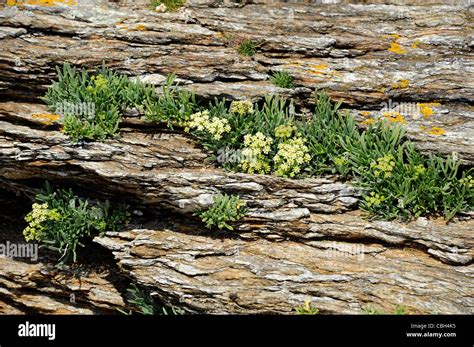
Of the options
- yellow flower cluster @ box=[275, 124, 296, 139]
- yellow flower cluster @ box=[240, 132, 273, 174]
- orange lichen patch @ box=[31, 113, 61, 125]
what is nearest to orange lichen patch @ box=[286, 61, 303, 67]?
yellow flower cluster @ box=[275, 124, 296, 139]

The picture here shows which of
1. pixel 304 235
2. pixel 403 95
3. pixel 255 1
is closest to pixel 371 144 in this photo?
pixel 403 95

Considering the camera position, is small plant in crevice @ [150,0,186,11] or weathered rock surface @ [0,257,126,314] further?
small plant in crevice @ [150,0,186,11]

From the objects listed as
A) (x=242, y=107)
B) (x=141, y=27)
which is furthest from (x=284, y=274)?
(x=141, y=27)

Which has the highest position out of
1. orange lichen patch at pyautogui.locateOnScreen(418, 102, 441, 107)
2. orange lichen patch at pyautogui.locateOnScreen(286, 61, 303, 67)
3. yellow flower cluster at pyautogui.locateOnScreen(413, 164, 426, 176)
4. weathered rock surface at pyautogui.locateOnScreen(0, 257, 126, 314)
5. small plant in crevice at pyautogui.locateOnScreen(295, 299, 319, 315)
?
orange lichen patch at pyautogui.locateOnScreen(286, 61, 303, 67)

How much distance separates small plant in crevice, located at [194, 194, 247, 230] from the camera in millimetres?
9367

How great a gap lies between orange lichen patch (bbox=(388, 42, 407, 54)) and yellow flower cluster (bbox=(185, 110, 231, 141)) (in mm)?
4043

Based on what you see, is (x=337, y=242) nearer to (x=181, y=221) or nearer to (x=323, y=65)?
(x=181, y=221)

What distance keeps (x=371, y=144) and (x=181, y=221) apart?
3827 mm

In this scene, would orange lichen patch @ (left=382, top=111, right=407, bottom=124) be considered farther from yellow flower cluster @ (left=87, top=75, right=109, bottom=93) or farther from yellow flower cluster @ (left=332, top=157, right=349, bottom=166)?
yellow flower cluster @ (left=87, top=75, right=109, bottom=93)

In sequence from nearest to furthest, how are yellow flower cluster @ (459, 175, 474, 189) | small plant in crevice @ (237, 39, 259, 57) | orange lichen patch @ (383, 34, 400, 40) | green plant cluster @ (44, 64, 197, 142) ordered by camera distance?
1. yellow flower cluster @ (459, 175, 474, 189)
2. green plant cluster @ (44, 64, 197, 142)
3. small plant in crevice @ (237, 39, 259, 57)
4. orange lichen patch @ (383, 34, 400, 40)

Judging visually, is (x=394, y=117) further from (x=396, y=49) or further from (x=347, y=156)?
(x=396, y=49)

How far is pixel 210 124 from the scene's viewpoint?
32.5 feet

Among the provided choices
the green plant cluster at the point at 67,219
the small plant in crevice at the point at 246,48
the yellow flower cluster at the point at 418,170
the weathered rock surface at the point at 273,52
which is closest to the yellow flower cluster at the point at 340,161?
the yellow flower cluster at the point at 418,170

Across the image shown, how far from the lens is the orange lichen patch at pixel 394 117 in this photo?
10.3m
